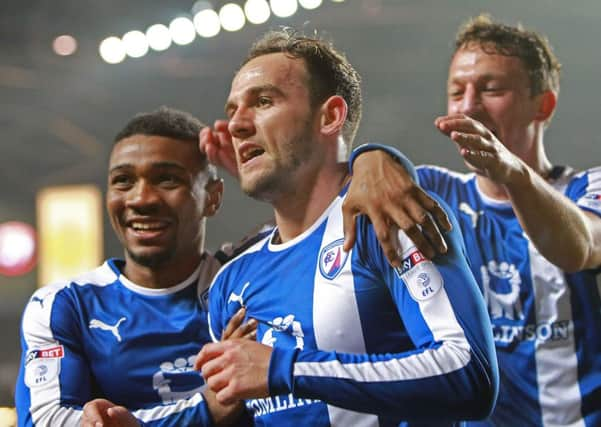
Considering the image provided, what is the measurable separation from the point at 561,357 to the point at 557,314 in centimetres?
13

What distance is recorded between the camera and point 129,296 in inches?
90.1

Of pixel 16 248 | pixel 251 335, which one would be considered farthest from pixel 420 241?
pixel 16 248

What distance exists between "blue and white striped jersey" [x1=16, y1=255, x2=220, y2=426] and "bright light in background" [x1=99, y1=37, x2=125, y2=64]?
3903 mm

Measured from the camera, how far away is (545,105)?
266 cm

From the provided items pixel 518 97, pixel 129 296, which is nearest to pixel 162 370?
pixel 129 296

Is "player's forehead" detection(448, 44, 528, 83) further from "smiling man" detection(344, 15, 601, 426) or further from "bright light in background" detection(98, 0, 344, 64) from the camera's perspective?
"bright light in background" detection(98, 0, 344, 64)

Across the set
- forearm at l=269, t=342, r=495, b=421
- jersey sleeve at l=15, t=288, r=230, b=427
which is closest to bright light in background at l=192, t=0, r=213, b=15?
jersey sleeve at l=15, t=288, r=230, b=427

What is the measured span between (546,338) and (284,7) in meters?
3.37

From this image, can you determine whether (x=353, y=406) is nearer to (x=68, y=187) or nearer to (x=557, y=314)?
(x=557, y=314)

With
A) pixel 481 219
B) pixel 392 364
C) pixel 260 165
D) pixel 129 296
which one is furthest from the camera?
pixel 481 219

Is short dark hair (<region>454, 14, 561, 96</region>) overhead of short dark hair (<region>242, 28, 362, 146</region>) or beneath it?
overhead

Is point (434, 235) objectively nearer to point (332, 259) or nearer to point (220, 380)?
point (332, 259)

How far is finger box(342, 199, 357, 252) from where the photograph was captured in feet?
5.29

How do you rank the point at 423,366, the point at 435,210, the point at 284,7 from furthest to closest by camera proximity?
the point at 284,7, the point at 435,210, the point at 423,366
